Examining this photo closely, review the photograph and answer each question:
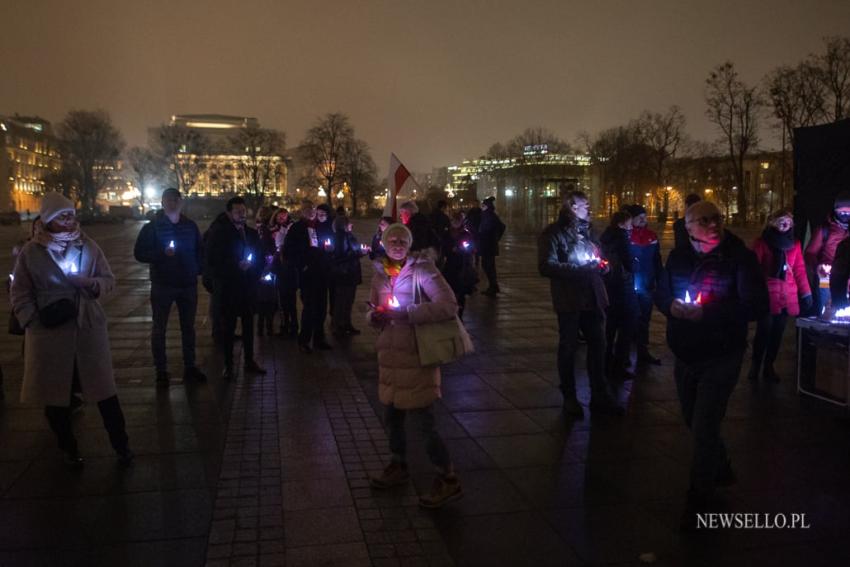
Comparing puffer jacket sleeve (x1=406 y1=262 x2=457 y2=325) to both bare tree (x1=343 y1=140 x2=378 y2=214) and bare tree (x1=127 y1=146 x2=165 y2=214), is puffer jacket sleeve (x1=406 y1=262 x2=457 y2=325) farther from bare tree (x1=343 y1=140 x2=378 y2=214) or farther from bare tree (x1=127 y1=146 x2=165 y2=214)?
bare tree (x1=127 y1=146 x2=165 y2=214)

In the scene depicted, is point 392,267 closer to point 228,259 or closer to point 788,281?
point 228,259

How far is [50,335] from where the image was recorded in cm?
555

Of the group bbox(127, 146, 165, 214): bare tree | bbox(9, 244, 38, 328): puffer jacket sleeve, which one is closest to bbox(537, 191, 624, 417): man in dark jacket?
bbox(9, 244, 38, 328): puffer jacket sleeve

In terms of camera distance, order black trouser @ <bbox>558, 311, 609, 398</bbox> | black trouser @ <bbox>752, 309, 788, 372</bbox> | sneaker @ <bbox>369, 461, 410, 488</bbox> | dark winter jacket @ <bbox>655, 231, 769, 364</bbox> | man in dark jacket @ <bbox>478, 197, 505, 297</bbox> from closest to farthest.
Result: dark winter jacket @ <bbox>655, 231, 769, 364</bbox>, sneaker @ <bbox>369, 461, 410, 488</bbox>, black trouser @ <bbox>558, 311, 609, 398</bbox>, black trouser @ <bbox>752, 309, 788, 372</bbox>, man in dark jacket @ <bbox>478, 197, 505, 297</bbox>

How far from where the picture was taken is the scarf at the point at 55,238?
5586mm

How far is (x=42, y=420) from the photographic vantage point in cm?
693

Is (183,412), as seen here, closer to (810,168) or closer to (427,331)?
(427,331)

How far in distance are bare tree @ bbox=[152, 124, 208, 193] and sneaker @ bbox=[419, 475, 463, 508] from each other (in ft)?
312

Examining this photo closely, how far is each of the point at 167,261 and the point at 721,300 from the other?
5828 mm

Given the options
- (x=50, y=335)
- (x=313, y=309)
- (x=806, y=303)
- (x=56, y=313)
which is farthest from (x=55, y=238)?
(x=806, y=303)

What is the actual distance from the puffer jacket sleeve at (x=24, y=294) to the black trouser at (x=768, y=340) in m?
7.08

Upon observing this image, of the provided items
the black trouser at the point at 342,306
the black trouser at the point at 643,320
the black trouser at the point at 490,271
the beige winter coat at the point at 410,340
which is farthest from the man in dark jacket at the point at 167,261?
the black trouser at the point at 490,271

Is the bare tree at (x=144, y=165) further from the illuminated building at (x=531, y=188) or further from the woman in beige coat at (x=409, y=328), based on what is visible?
the woman in beige coat at (x=409, y=328)

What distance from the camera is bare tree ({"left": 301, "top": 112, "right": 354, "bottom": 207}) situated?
86688mm
